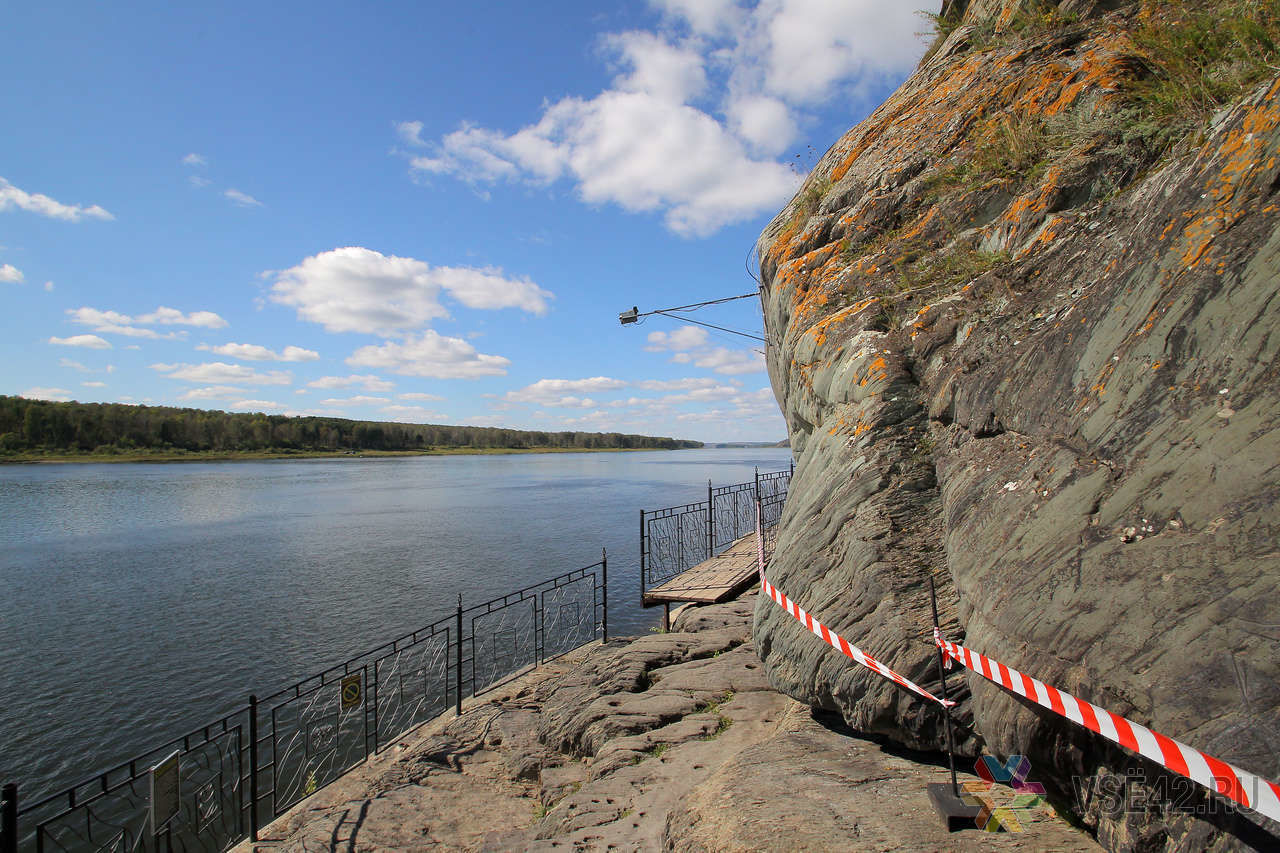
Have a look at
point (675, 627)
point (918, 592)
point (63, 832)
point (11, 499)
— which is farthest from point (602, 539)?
point (11, 499)

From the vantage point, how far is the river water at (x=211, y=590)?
34.3 feet

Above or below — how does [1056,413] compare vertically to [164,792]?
above

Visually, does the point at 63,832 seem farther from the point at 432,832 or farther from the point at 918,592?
the point at 918,592

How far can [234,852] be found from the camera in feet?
19.4

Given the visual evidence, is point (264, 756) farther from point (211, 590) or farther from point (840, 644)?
point (211, 590)

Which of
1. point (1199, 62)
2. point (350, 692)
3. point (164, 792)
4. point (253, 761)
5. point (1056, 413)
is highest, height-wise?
point (1199, 62)

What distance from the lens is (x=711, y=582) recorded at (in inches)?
467

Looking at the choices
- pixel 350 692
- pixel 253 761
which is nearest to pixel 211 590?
pixel 350 692

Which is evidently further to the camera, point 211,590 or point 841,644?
point 211,590

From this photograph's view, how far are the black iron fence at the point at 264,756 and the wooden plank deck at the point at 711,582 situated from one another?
2626mm

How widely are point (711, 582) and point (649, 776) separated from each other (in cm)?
686

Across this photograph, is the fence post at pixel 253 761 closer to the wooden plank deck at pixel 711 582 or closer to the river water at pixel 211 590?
the river water at pixel 211 590

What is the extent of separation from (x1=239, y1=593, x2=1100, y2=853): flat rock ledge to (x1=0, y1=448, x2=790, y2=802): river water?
553 cm

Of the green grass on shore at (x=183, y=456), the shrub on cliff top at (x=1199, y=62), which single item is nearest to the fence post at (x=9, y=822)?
the shrub on cliff top at (x=1199, y=62)
